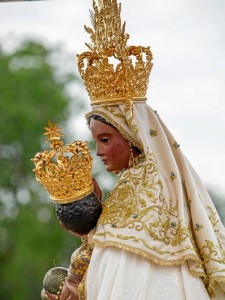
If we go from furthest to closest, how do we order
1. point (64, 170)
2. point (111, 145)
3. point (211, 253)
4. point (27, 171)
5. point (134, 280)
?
point (27, 171), point (111, 145), point (64, 170), point (211, 253), point (134, 280)

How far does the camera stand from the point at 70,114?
22.6 m

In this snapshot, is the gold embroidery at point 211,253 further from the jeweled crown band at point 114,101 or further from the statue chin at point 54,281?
the jeweled crown band at point 114,101

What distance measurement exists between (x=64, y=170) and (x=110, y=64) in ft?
2.31

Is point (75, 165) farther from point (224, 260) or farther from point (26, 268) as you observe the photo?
point (26, 268)

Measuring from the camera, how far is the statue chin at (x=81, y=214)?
7.20 meters

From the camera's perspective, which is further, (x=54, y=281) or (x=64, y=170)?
(x=54, y=281)

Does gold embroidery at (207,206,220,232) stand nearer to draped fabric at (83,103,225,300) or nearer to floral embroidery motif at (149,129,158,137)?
draped fabric at (83,103,225,300)

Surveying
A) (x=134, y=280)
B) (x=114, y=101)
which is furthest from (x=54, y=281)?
(x=114, y=101)

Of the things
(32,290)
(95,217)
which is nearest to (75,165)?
(95,217)

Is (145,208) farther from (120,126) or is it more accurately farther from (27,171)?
(27,171)

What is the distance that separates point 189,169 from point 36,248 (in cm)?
1431

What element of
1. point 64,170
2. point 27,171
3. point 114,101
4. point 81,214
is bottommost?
point 81,214

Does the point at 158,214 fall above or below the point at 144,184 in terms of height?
below

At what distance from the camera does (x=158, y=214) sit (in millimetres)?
7164
